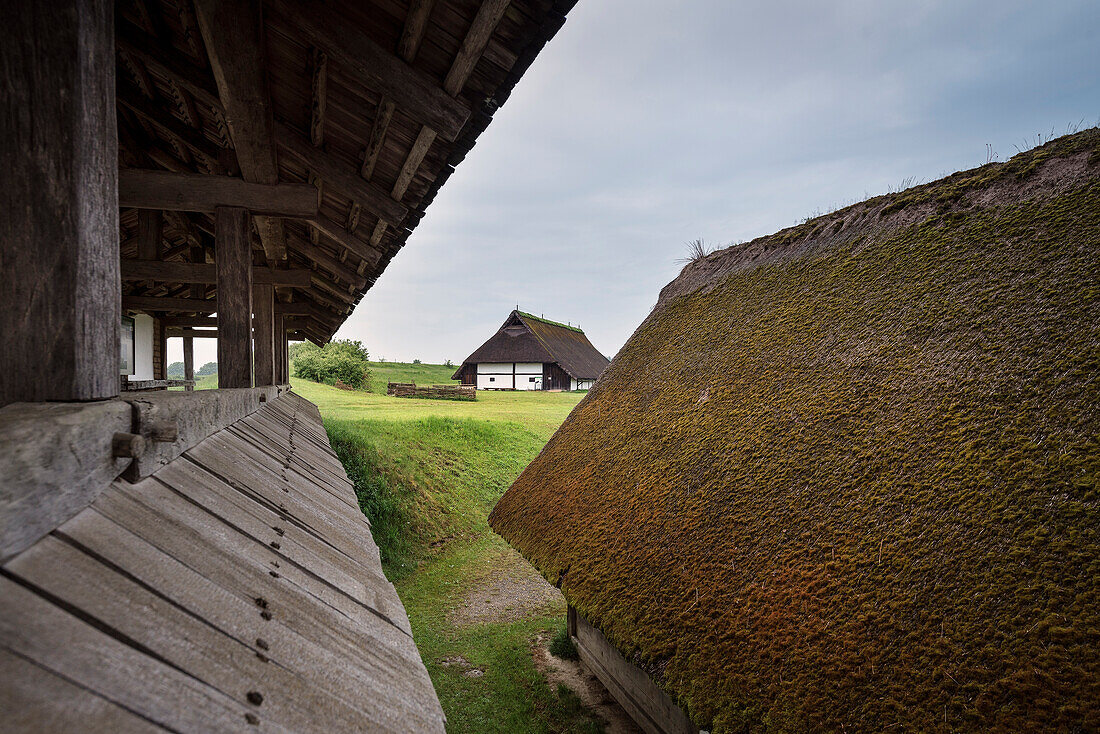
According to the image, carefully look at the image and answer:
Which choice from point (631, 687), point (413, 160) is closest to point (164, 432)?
point (413, 160)

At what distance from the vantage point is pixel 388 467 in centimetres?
1288

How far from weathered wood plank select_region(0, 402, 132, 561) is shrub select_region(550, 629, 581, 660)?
7.17 metres

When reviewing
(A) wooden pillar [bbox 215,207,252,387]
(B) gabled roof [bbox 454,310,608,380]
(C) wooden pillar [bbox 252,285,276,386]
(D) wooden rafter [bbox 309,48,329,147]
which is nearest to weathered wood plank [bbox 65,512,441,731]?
(D) wooden rafter [bbox 309,48,329,147]

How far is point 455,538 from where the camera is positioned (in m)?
12.2

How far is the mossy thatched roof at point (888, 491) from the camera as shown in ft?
7.06

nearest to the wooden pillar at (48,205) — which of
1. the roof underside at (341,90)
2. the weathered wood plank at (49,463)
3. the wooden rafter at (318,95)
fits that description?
the weathered wood plank at (49,463)

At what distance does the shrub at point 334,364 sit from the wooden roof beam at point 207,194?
3060 centimetres

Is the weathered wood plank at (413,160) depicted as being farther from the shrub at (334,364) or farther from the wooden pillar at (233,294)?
the shrub at (334,364)

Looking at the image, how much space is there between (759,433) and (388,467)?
10.7m

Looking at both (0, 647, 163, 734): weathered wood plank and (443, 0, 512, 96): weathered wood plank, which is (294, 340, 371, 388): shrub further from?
(0, 647, 163, 734): weathered wood plank

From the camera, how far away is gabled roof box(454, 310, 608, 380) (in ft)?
104

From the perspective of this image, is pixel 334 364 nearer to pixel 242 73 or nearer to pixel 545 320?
pixel 545 320

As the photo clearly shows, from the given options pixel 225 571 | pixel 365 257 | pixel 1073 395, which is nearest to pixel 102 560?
pixel 225 571

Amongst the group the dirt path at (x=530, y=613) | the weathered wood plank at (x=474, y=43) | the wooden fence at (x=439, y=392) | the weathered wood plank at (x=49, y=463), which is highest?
the weathered wood plank at (x=474, y=43)
